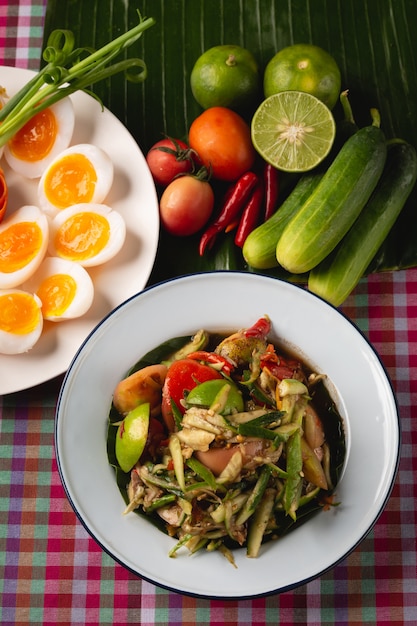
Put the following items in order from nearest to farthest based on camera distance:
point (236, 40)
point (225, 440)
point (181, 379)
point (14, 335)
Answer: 1. point (225, 440)
2. point (181, 379)
3. point (14, 335)
4. point (236, 40)

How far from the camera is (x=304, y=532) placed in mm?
1846

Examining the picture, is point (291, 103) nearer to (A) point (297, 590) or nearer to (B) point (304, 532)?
(B) point (304, 532)

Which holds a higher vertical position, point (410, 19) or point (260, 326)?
point (410, 19)

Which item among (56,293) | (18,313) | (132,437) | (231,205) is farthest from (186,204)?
(132,437)

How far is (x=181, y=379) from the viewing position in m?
1.84

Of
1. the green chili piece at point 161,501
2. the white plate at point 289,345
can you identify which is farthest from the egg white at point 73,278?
the green chili piece at point 161,501

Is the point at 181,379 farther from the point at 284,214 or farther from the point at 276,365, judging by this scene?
the point at 284,214

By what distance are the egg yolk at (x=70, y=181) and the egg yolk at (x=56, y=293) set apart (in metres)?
0.24

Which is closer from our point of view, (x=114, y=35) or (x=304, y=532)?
(x=304, y=532)

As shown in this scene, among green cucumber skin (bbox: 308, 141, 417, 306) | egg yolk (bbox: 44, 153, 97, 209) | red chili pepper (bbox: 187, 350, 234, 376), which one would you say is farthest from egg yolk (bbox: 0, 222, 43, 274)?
green cucumber skin (bbox: 308, 141, 417, 306)

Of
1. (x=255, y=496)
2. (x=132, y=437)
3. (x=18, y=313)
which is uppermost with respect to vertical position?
(x=18, y=313)

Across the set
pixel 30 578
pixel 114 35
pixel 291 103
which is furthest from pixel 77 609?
pixel 114 35

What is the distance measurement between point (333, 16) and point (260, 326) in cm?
113

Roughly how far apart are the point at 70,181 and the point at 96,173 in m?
0.09
